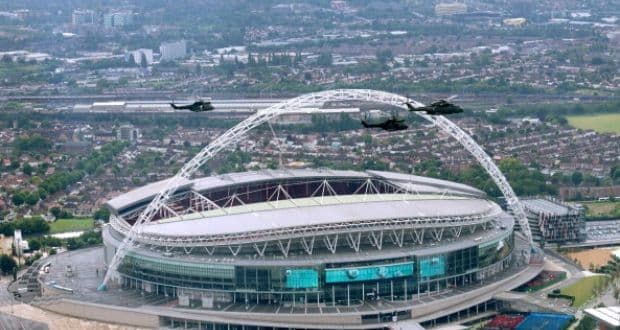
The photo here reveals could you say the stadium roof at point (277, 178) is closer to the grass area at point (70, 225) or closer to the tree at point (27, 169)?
the grass area at point (70, 225)

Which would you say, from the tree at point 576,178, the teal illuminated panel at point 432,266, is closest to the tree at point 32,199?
the tree at point 576,178

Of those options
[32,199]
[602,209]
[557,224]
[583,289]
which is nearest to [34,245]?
[32,199]

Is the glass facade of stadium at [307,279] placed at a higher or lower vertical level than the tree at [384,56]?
higher

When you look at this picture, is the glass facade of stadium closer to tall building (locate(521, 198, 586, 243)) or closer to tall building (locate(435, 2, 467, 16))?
tall building (locate(521, 198, 586, 243))

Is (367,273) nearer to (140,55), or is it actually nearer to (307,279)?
(307,279)

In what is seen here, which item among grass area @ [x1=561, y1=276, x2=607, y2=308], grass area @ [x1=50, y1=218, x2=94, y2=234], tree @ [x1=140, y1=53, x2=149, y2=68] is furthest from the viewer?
tree @ [x1=140, y1=53, x2=149, y2=68]

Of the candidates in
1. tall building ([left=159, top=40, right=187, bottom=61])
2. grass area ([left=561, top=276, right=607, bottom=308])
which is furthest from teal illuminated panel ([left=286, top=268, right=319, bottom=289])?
tall building ([left=159, top=40, right=187, bottom=61])
